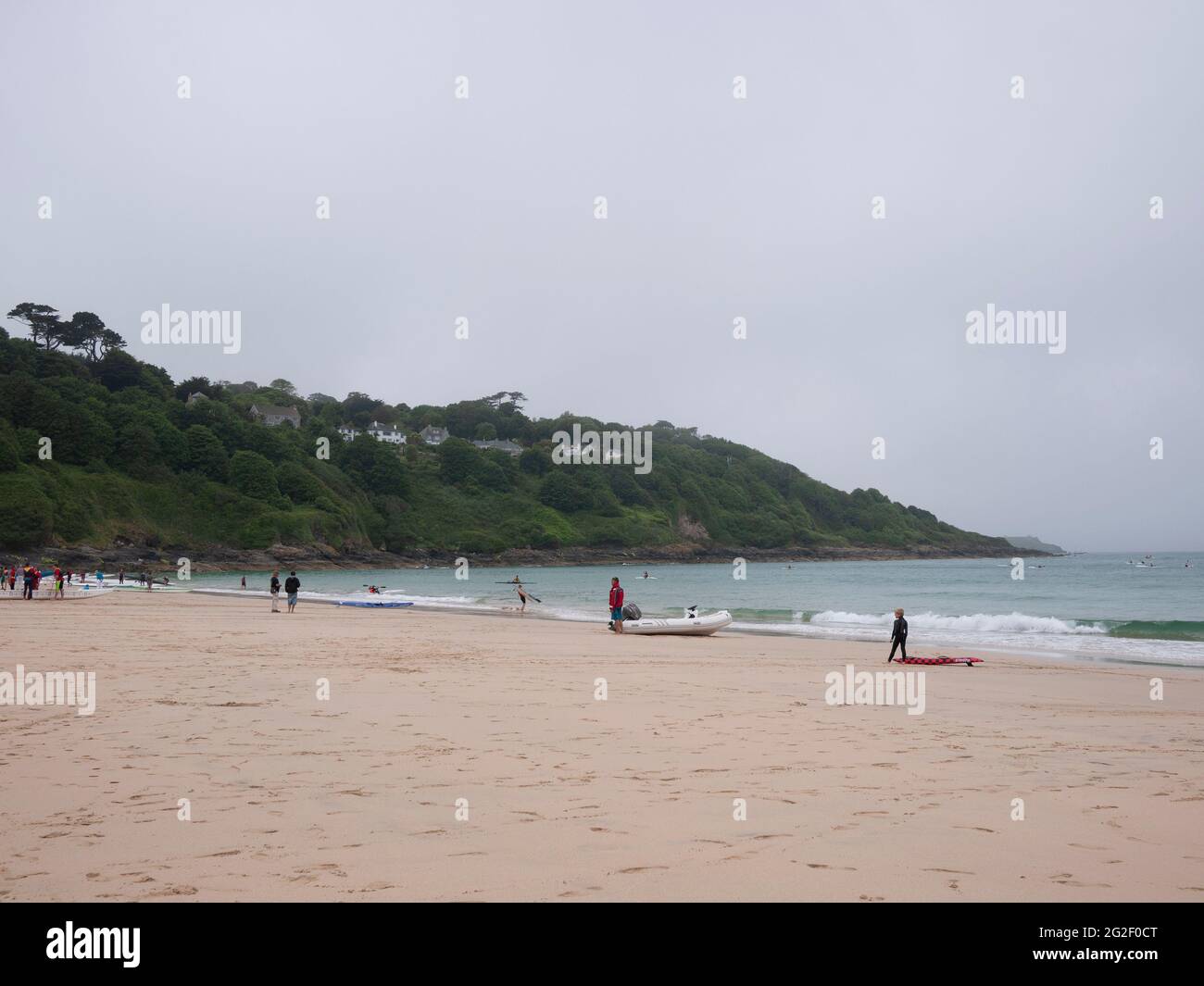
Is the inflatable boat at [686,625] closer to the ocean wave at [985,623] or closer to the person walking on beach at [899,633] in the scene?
the person walking on beach at [899,633]

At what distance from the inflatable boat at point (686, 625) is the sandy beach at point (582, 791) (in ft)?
34.5

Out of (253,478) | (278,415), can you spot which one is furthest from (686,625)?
(278,415)

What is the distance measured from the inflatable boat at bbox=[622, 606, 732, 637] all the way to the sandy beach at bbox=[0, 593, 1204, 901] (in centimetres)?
1053

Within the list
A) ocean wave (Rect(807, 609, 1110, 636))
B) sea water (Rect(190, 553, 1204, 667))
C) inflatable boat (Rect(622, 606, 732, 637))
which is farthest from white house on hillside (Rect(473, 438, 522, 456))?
inflatable boat (Rect(622, 606, 732, 637))

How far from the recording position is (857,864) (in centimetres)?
468

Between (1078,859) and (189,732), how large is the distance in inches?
297

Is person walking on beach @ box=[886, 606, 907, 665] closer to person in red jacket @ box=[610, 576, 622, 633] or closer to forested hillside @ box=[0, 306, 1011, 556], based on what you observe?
person in red jacket @ box=[610, 576, 622, 633]

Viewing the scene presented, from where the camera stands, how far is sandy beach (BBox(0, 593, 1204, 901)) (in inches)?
174

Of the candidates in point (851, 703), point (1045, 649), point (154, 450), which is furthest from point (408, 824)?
point (154, 450)

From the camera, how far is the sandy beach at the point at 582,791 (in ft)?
14.5

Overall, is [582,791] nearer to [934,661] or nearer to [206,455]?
[934,661]

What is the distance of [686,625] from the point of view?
2438 cm

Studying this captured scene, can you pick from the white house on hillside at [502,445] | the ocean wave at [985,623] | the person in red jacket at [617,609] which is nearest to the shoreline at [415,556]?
the white house on hillside at [502,445]

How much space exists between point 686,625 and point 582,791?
722 inches
